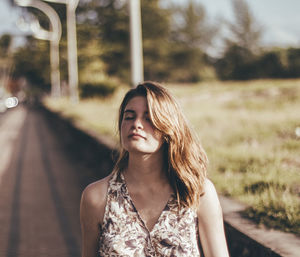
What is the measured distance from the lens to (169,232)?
6.64 feet

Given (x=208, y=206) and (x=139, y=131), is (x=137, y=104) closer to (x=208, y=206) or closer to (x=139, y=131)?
(x=139, y=131)

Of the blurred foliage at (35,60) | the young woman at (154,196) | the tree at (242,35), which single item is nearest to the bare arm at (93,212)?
the young woman at (154,196)

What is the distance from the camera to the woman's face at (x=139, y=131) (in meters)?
2.14

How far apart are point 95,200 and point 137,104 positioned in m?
0.52

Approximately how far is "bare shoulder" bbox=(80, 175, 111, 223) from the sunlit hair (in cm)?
15

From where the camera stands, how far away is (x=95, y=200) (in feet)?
7.00

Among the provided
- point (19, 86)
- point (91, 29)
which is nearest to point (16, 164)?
point (91, 29)

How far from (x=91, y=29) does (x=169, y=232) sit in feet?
166

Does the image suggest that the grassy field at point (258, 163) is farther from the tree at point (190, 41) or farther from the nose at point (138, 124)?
the tree at point (190, 41)

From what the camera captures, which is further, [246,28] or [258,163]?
[246,28]

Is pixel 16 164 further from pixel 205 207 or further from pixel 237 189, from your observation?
pixel 205 207

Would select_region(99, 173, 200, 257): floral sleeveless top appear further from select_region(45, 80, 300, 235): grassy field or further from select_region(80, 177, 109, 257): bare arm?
select_region(45, 80, 300, 235): grassy field

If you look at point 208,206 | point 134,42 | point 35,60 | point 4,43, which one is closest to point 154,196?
point 208,206

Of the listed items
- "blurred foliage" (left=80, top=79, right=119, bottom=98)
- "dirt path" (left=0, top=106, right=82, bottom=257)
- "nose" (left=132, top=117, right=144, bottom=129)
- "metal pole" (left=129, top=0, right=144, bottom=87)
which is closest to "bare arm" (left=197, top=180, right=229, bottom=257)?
"nose" (left=132, top=117, right=144, bottom=129)
